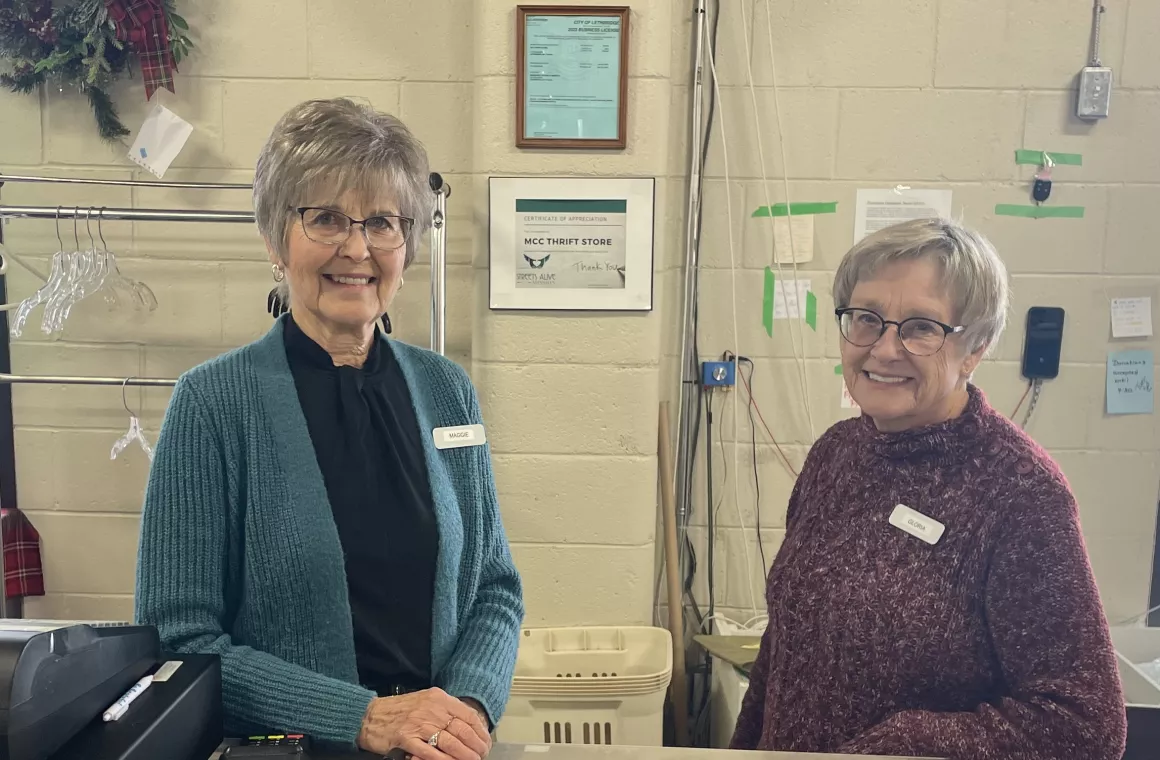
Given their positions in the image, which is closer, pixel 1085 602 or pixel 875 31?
pixel 1085 602

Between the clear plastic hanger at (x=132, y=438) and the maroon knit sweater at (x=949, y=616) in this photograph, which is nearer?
the maroon knit sweater at (x=949, y=616)

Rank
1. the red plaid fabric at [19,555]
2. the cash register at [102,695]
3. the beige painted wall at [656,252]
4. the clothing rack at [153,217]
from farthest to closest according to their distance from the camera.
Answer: the red plaid fabric at [19,555] < the beige painted wall at [656,252] < the clothing rack at [153,217] < the cash register at [102,695]

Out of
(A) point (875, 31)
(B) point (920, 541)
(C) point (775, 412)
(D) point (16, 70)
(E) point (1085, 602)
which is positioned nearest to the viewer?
(E) point (1085, 602)

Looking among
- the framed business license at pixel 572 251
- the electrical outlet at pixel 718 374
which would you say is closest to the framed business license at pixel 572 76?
the framed business license at pixel 572 251

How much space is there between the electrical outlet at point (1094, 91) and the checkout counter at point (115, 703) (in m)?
1.96

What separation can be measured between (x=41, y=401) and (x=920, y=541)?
2.25 m

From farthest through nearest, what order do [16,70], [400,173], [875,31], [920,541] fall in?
1. [875,31]
2. [16,70]
3. [400,173]
4. [920,541]

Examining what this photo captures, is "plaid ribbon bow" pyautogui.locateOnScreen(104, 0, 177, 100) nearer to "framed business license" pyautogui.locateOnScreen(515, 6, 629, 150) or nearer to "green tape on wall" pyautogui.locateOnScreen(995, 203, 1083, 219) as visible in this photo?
"framed business license" pyautogui.locateOnScreen(515, 6, 629, 150)

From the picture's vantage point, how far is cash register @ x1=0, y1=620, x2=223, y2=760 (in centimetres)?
68

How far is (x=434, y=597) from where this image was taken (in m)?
1.12

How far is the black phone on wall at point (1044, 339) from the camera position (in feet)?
7.39

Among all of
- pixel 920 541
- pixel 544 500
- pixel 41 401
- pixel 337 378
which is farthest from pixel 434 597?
pixel 41 401

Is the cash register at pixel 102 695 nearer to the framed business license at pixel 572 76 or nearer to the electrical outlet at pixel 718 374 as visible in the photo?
the framed business license at pixel 572 76

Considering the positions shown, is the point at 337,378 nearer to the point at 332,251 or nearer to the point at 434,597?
the point at 332,251
